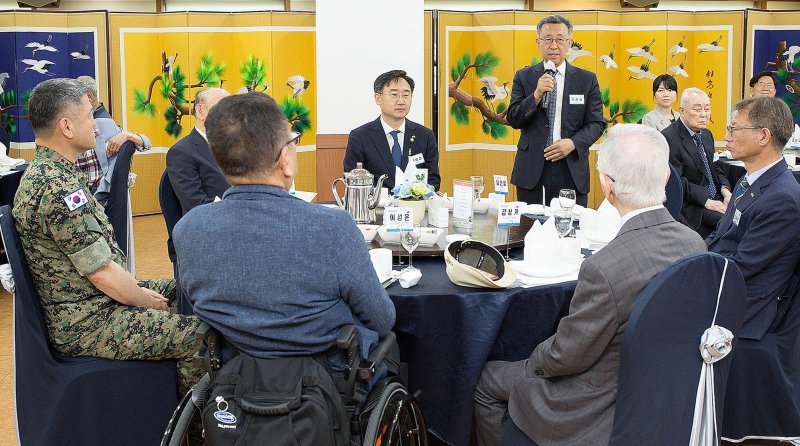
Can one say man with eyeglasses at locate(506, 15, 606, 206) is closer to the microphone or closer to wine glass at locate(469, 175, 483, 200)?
the microphone

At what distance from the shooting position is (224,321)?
6.67 ft

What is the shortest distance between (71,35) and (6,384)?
5.52m

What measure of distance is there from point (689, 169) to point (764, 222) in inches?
93.6

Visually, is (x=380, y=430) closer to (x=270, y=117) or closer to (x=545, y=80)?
(x=270, y=117)

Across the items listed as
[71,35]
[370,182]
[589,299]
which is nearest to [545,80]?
[370,182]

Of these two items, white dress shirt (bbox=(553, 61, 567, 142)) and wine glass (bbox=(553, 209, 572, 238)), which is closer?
wine glass (bbox=(553, 209, 572, 238))

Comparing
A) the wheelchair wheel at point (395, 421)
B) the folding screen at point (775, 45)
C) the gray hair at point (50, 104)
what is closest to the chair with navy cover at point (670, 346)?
the wheelchair wheel at point (395, 421)

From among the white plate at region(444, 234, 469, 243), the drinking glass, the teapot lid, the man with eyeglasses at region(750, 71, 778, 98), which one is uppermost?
the man with eyeglasses at region(750, 71, 778, 98)

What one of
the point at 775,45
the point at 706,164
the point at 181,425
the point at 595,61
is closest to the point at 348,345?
the point at 181,425

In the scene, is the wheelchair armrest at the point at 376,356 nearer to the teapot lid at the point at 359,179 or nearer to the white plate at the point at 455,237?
the white plate at the point at 455,237

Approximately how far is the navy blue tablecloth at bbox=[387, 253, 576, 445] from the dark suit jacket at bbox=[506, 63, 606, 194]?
2252 millimetres

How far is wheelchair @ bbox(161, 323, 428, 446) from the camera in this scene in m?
2.06

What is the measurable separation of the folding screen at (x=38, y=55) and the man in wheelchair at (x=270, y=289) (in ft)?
23.5

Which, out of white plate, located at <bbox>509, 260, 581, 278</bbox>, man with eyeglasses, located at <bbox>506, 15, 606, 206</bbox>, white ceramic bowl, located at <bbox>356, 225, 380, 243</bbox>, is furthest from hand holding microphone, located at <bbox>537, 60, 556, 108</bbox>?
white plate, located at <bbox>509, 260, 581, 278</bbox>
